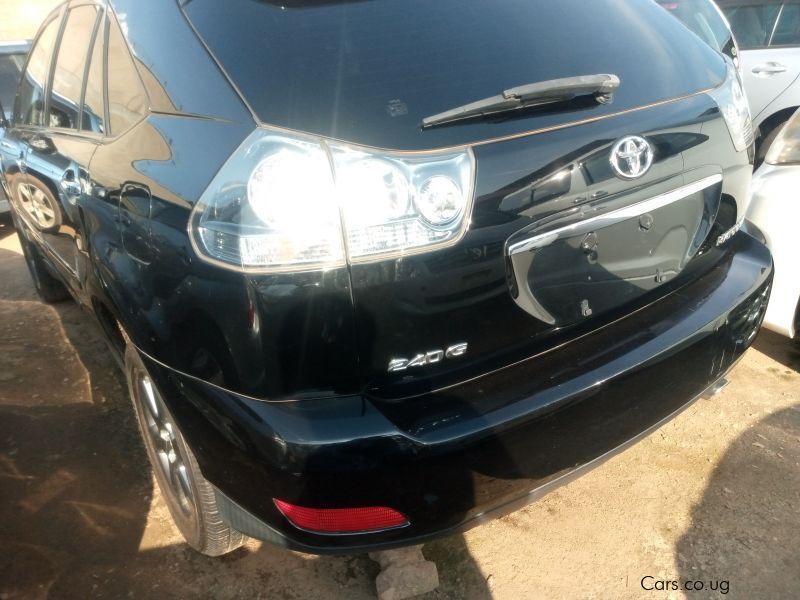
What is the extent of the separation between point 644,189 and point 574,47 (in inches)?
16.4

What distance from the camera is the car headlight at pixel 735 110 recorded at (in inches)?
74.5

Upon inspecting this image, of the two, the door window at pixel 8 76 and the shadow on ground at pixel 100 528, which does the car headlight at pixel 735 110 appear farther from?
the door window at pixel 8 76

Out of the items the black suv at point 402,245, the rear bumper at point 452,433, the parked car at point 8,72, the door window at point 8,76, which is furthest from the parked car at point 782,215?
the door window at point 8,76

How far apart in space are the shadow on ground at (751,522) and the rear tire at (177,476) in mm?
1390

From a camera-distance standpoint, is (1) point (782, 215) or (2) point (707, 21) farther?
(2) point (707, 21)

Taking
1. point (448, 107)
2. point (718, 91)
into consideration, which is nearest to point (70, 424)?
point (448, 107)

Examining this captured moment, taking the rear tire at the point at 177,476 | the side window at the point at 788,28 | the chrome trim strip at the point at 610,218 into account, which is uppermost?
the side window at the point at 788,28

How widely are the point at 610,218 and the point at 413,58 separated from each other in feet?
1.96

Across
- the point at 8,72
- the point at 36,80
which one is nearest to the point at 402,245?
the point at 36,80

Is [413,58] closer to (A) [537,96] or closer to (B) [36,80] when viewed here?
(A) [537,96]

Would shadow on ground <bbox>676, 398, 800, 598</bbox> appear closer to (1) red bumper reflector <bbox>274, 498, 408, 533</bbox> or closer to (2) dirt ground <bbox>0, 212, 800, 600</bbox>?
(2) dirt ground <bbox>0, 212, 800, 600</bbox>

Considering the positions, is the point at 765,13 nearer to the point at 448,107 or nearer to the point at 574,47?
the point at 574,47

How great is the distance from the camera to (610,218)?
160 centimetres

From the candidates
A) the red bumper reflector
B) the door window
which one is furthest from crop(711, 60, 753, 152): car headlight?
the door window
